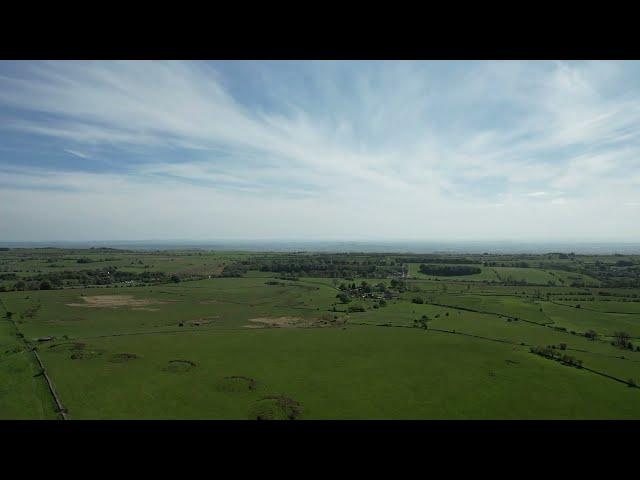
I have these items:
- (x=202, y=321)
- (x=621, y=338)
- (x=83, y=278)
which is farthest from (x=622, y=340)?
(x=83, y=278)

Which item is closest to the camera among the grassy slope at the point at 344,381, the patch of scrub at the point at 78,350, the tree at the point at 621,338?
the grassy slope at the point at 344,381

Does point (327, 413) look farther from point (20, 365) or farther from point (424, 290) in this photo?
point (424, 290)

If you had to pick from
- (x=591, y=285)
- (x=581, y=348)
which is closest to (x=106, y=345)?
(x=581, y=348)

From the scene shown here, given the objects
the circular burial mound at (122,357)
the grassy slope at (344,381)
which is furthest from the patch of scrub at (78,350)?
the circular burial mound at (122,357)

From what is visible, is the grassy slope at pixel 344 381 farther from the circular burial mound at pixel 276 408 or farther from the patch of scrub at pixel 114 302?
the patch of scrub at pixel 114 302

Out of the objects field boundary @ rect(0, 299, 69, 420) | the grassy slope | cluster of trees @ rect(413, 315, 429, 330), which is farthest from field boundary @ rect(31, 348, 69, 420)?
cluster of trees @ rect(413, 315, 429, 330)

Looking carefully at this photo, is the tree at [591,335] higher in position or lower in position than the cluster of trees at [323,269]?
lower
